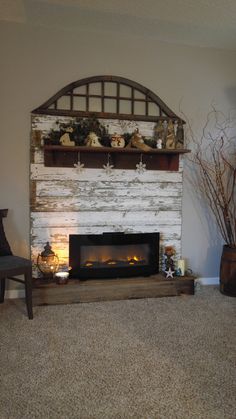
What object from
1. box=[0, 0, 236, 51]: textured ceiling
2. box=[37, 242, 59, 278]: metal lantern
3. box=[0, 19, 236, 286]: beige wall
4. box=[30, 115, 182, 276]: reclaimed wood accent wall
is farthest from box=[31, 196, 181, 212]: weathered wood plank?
box=[0, 0, 236, 51]: textured ceiling

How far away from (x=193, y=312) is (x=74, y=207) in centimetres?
152

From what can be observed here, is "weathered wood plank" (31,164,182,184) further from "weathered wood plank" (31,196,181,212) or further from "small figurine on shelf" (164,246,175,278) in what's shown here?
"small figurine on shelf" (164,246,175,278)

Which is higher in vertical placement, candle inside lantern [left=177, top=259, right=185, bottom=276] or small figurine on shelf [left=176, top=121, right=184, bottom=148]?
small figurine on shelf [left=176, top=121, right=184, bottom=148]

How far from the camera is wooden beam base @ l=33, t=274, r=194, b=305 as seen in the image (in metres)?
3.09

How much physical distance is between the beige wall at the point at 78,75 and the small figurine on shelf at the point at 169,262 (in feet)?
0.79

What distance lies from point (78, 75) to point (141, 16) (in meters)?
0.79

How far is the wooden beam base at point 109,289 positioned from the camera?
10.1 ft

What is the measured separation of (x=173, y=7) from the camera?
9.26ft

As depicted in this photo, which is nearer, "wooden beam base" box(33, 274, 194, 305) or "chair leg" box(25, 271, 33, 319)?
"chair leg" box(25, 271, 33, 319)

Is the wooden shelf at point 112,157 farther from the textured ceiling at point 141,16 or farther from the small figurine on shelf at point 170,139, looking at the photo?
the textured ceiling at point 141,16

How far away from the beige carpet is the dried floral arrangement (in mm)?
1090

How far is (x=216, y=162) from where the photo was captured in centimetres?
370

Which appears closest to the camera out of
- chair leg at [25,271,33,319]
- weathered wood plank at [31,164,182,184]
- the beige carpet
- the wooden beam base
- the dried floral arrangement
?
the beige carpet

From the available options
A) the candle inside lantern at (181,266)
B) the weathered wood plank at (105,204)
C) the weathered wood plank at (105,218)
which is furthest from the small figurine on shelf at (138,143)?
the candle inside lantern at (181,266)
